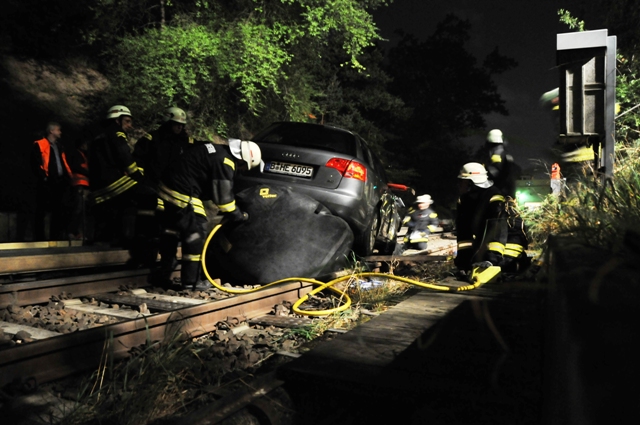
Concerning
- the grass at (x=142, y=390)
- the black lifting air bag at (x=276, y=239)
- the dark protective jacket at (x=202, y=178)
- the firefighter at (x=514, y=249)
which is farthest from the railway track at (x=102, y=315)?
the firefighter at (x=514, y=249)

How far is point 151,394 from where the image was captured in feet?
7.89

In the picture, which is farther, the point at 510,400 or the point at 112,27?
the point at 112,27

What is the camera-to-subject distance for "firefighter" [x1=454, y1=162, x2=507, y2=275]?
5473 millimetres

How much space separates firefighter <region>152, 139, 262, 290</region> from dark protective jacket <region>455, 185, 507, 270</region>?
242cm

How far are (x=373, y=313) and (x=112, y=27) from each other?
1490cm

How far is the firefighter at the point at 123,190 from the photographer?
6684 millimetres

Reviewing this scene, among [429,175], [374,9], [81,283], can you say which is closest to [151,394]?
[81,283]

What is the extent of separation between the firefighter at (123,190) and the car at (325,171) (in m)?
1.26

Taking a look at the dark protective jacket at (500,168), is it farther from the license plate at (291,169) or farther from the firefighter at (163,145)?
the firefighter at (163,145)

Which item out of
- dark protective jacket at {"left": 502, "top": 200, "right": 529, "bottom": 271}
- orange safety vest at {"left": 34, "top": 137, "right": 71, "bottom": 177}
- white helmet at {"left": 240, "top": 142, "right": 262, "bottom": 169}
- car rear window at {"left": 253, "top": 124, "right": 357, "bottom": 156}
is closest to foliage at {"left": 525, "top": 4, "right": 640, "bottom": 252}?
dark protective jacket at {"left": 502, "top": 200, "right": 529, "bottom": 271}

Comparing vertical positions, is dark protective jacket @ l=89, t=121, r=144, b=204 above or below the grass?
above

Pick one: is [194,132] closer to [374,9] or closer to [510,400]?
[374,9]

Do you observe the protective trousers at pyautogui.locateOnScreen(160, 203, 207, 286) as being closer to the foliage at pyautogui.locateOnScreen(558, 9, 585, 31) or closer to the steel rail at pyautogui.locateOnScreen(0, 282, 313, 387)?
the steel rail at pyautogui.locateOnScreen(0, 282, 313, 387)

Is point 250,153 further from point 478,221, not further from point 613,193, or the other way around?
point 613,193
